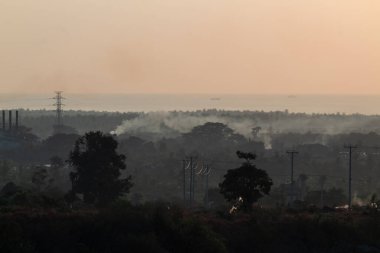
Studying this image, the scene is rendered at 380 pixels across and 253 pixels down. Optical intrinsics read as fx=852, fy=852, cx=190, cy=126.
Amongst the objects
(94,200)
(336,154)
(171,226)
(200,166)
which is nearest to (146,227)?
(171,226)

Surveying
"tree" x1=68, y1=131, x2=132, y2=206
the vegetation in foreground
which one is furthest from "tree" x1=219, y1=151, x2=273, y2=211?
"tree" x1=68, y1=131, x2=132, y2=206

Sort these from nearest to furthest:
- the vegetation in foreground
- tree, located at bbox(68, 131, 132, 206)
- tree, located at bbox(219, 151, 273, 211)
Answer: the vegetation in foreground, tree, located at bbox(219, 151, 273, 211), tree, located at bbox(68, 131, 132, 206)

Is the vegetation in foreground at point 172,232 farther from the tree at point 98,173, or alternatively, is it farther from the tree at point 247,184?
the tree at point 98,173

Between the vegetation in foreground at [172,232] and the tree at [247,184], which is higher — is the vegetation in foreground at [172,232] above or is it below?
below

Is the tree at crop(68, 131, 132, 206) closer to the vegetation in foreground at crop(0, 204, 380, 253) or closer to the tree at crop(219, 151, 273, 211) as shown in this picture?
the tree at crop(219, 151, 273, 211)

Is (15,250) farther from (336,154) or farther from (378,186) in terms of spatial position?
(336,154)

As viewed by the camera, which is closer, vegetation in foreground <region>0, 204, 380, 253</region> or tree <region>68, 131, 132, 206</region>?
vegetation in foreground <region>0, 204, 380, 253</region>

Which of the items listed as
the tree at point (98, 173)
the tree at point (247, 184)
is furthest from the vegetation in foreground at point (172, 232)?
the tree at point (98, 173)

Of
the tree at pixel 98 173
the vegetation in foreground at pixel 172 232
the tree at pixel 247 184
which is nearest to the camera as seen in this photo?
the vegetation in foreground at pixel 172 232

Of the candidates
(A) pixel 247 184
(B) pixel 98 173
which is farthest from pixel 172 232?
(B) pixel 98 173
